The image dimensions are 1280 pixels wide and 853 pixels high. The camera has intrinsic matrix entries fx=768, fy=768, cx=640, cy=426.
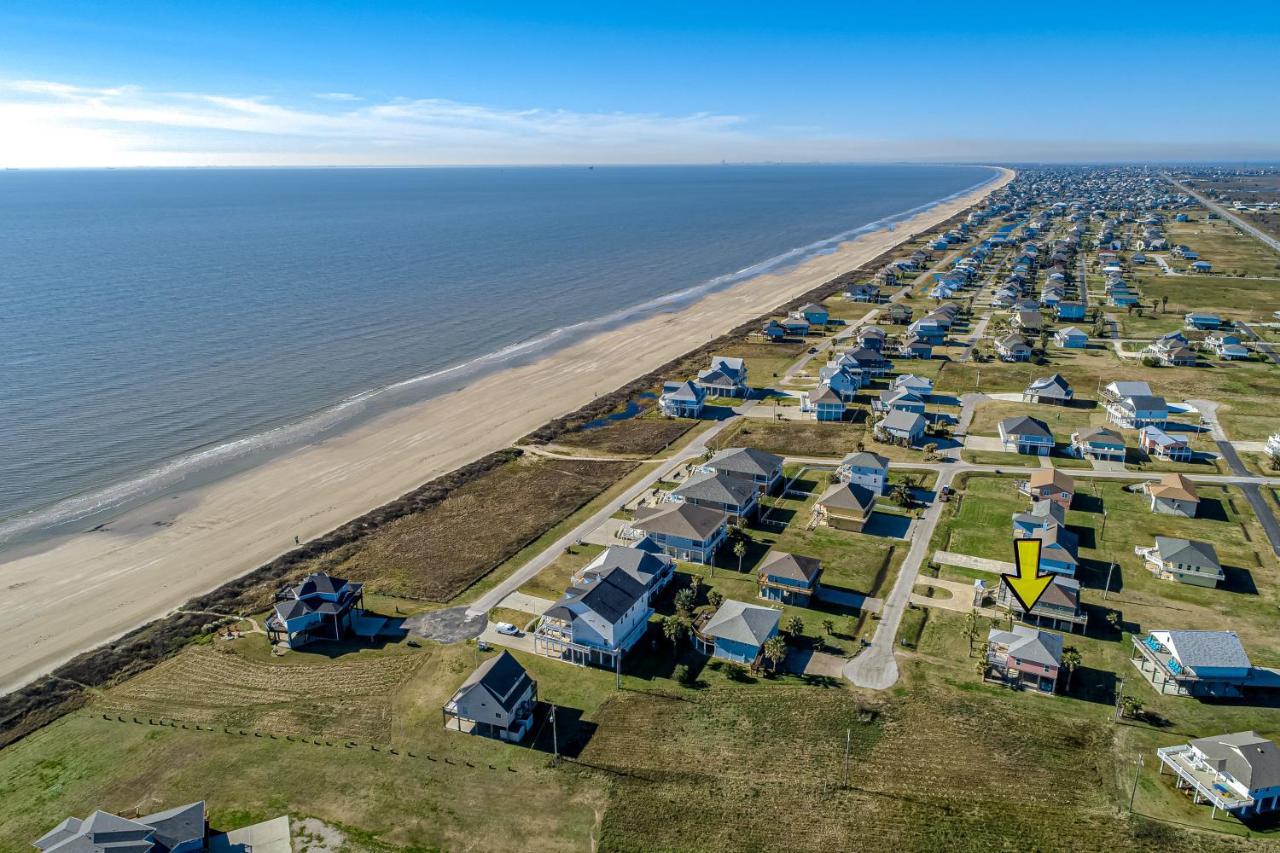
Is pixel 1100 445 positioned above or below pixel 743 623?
above

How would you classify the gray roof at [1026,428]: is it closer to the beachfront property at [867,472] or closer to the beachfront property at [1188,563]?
the beachfront property at [867,472]

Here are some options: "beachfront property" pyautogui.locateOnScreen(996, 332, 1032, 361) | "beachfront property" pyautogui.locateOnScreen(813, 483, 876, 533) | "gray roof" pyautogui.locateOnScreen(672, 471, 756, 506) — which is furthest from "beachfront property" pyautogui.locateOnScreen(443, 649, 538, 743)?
"beachfront property" pyautogui.locateOnScreen(996, 332, 1032, 361)

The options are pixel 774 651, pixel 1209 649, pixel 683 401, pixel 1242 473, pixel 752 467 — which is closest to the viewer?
pixel 1209 649

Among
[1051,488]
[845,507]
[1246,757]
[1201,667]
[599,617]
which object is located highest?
[599,617]

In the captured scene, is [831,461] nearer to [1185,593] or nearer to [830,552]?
[830,552]

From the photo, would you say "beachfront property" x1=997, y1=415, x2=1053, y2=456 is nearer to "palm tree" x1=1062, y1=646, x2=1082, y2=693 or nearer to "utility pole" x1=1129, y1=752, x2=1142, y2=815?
"palm tree" x1=1062, y1=646, x2=1082, y2=693

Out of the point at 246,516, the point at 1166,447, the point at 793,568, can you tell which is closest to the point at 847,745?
the point at 793,568

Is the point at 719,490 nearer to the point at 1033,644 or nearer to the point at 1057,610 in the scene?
the point at 1057,610
